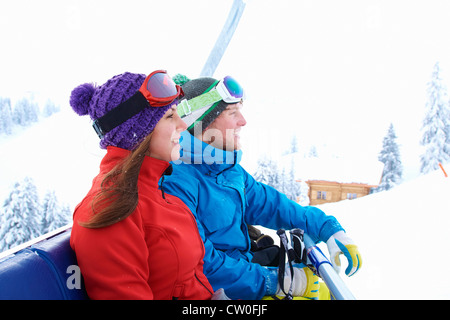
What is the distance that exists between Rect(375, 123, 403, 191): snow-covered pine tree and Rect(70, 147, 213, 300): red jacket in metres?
17.8

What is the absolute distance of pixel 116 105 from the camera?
87 cm

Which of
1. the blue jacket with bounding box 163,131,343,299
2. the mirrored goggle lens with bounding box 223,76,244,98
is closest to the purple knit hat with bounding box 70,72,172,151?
the blue jacket with bounding box 163,131,343,299

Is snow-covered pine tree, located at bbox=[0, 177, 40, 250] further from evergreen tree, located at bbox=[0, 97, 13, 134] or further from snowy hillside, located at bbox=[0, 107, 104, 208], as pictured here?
evergreen tree, located at bbox=[0, 97, 13, 134]

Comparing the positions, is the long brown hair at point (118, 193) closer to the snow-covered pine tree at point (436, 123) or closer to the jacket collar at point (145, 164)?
the jacket collar at point (145, 164)

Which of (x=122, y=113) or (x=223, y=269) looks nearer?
(x=122, y=113)

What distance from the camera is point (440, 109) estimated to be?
14359mm

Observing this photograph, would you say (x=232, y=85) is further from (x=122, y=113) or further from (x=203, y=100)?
(x=122, y=113)

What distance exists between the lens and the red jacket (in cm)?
67

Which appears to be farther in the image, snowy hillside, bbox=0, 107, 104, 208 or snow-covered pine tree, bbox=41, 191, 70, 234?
snow-covered pine tree, bbox=41, 191, 70, 234

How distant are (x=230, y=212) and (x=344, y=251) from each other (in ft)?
2.08

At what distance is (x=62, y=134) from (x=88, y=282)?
35.6 ft

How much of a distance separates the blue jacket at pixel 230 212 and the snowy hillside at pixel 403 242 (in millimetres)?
972

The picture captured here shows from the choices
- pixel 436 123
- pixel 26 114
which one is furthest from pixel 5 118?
pixel 436 123

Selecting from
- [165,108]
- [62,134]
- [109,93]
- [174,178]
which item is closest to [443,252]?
[174,178]
